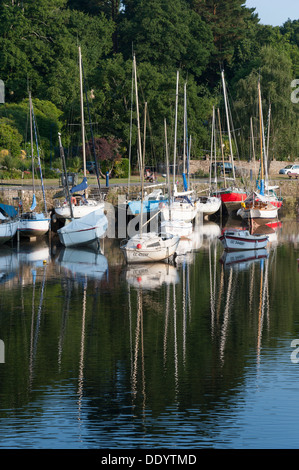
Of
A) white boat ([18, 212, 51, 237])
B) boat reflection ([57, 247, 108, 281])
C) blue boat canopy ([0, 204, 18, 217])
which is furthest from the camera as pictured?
blue boat canopy ([0, 204, 18, 217])

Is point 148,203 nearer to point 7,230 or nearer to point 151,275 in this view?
point 7,230

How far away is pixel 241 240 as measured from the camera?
1838 inches

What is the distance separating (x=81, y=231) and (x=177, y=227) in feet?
23.2

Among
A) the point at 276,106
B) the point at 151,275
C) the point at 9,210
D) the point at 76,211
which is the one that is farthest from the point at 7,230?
the point at 276,106

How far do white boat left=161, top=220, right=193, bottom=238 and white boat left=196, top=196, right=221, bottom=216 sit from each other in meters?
9.87

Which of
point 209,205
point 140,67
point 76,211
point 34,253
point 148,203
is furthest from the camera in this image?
point 140,67

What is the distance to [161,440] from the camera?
732 inches

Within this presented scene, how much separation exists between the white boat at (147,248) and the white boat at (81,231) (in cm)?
632

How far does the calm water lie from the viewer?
1933cm

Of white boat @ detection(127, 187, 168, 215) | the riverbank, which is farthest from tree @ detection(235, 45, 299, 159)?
white boat @ detection(127, 187, 168, 215)

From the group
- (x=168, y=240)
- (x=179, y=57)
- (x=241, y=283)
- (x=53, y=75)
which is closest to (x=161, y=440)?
(x=241, y=283)

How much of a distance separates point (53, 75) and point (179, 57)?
2093 cm

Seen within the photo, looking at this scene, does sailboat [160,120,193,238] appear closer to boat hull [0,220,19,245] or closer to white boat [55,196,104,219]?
white boat [55,196,104,219]

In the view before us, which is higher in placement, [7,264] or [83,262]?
[7,264]
